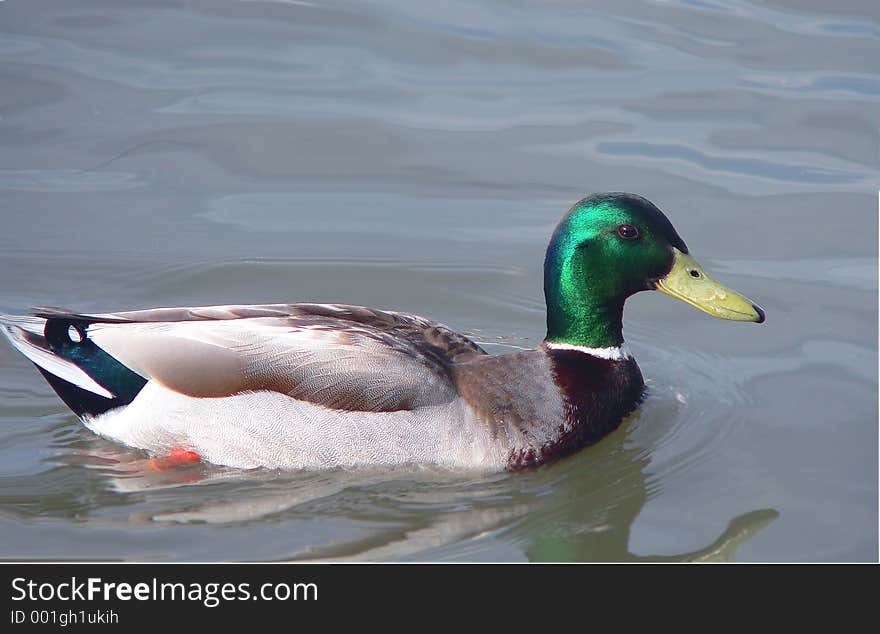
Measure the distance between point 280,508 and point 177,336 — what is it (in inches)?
38.2

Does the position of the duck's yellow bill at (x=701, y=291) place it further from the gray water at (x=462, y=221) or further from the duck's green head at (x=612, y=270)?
the gray water at (x=462, y=221)

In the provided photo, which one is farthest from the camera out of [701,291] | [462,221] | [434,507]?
[462,221]

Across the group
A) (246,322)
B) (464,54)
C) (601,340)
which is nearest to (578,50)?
(464,54)

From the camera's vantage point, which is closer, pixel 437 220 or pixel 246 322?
pixel 246 322

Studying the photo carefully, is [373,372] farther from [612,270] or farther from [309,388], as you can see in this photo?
[612,270]

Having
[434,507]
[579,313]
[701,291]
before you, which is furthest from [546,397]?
[701,291]

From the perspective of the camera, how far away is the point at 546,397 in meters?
6.04

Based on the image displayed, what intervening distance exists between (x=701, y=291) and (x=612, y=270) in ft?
1.46

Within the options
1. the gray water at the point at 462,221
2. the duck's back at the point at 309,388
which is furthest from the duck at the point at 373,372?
the gray water at the point at 462,221

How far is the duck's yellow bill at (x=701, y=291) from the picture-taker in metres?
6.23

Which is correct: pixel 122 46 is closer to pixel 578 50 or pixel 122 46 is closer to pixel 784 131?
pixel 578 50

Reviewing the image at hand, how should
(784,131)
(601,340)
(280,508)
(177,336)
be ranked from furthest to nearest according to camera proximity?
1. (784,131)
2. (601,340)
3. (177,336)
4. (280,508)

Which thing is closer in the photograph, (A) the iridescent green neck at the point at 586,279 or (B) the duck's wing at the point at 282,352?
(B) the duck's wing at the point at 282,352

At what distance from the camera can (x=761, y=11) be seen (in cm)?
1116
